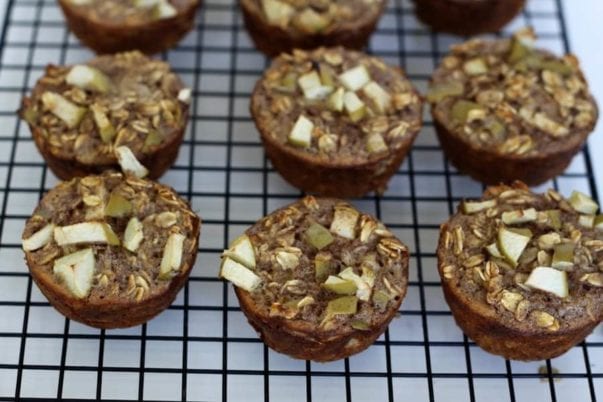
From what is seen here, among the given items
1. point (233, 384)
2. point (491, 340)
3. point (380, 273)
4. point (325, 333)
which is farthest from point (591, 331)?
point (233, 384)

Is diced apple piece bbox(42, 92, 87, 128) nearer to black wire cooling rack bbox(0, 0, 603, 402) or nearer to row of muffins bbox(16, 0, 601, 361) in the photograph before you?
row of muffins bbox(16, 0, 601, 361)

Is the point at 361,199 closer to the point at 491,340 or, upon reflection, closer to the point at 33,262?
the point at 491,340

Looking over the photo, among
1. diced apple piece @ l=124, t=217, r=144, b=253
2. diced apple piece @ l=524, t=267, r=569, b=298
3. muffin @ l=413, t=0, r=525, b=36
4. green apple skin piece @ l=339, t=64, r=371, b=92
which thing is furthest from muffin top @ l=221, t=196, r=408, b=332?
muffin @ l=413, t=0, r=525, b=36

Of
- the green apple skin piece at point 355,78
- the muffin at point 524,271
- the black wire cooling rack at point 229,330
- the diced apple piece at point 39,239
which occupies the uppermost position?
the green apple skin piece at point 355,78

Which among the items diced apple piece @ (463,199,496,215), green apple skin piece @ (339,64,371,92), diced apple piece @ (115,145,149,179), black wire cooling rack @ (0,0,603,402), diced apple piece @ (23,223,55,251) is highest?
green apple skin piece @ (339,64,371,92)

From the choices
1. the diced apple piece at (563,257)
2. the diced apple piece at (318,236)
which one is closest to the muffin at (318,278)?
the diced apple piece at (318,236)

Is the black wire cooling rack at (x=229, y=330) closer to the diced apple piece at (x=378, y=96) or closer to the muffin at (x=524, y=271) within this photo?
the muffin at (x=524, y=271)
